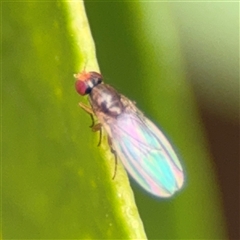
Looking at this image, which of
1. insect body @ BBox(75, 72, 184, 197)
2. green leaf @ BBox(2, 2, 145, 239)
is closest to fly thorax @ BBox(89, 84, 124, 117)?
insect body @ BBox(75, 72, 184, 197)

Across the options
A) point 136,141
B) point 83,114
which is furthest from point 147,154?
point 83,114

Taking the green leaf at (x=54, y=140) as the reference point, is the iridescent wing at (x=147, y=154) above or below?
above

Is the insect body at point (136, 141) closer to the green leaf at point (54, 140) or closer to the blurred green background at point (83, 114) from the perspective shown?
the blurred green background at point (83, 114)

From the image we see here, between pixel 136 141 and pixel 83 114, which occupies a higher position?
pixel 136 141

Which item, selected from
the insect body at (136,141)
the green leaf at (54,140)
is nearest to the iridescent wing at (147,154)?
the insect body at (136,141)

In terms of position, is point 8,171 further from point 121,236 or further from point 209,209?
point 209,209

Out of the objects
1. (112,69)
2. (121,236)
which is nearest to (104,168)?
(121,236)

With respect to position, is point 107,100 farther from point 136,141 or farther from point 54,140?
point 54,140
